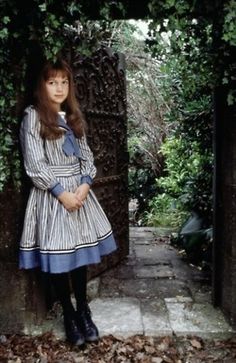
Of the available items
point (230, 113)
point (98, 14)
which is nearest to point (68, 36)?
point (98, 14)

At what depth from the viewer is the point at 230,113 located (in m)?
2.81

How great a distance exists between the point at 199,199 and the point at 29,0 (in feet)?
9.52

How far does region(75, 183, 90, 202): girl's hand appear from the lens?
265cm

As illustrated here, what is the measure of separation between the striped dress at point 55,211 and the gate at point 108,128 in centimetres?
82

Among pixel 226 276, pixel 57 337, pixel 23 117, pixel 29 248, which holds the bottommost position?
pixel 57 337

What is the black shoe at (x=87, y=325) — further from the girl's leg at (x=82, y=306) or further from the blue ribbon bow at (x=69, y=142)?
the blue ribbon bow at (x=69, y=142)

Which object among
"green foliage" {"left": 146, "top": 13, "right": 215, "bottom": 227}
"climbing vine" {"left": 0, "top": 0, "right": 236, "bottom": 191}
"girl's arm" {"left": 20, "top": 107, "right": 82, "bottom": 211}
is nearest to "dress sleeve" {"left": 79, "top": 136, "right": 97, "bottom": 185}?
"girl's arm" {"left": 20, "top": 107, "right": 82, "bottom": 211}

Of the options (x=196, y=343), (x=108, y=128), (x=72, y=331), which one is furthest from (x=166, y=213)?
(x=72, y=331)

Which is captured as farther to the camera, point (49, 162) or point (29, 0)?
point (49, 162)

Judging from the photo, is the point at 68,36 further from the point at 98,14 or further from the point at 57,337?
the point at 57,337

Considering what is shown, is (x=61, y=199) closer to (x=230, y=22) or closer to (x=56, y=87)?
(x=56, y=87)

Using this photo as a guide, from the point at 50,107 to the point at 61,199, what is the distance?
1.91 feet

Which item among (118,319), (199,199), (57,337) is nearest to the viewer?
(57,337)

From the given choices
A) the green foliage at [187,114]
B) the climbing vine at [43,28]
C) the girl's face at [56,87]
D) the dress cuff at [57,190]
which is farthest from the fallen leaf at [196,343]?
the girl's face at [56,87]
